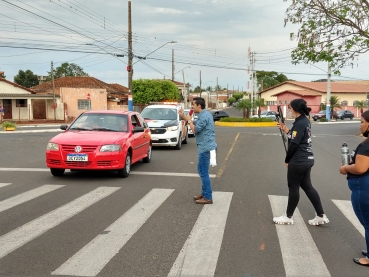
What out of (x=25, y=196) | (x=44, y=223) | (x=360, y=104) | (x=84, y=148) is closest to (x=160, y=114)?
(x=84, y=148)

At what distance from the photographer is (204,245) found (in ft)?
17.3

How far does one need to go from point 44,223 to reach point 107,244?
138cm

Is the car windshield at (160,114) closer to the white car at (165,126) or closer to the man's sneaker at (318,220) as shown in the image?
the white car at (165,126)

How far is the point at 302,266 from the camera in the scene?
4664 mm

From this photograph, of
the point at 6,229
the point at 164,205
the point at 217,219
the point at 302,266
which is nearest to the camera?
the point at 302,266

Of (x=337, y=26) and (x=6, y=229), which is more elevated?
(x=337, y=26)

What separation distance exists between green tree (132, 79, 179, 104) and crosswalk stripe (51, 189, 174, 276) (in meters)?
54.2

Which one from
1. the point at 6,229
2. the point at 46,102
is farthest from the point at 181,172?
the point at 46,102

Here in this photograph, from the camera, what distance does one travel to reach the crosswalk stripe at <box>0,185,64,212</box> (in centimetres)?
729

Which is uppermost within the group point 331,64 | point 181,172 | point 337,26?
point 337,26

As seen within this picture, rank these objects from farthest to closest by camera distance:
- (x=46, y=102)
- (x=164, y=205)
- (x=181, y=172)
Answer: (x=46, y=102) → (x=181, y=172) → (x=164, y=205)

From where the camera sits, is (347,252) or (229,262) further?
(347,252)

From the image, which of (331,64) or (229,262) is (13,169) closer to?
(229,262)

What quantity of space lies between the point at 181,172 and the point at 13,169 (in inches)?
173
